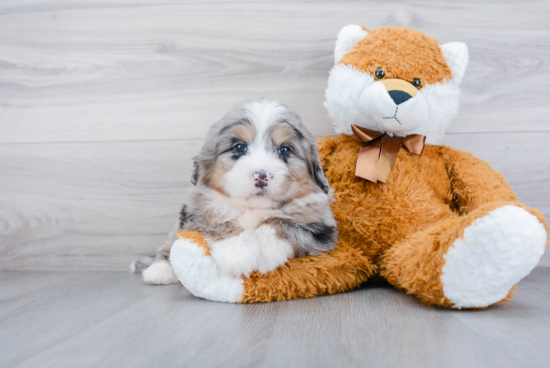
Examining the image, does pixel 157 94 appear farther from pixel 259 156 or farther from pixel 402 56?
pixel 402 56

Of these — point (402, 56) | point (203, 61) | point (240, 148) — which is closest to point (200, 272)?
point (240, 148)

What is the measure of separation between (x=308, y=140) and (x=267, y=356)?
77 centimetres

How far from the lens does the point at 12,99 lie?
84.4 inches

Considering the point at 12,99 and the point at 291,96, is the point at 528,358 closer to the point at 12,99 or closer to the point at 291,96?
the point at 291,96

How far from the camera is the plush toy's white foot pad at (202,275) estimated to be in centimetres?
130

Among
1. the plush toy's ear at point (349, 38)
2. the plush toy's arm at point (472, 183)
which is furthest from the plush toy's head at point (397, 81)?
the plush toy's arm at point (472, 183)

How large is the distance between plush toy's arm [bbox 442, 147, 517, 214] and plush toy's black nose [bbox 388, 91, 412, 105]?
0.34 metres

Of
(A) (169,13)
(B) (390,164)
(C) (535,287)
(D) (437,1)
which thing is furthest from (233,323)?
(D) (437,1)

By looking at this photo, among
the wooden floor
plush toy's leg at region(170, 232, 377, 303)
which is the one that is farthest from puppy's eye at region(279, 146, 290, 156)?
the wooden floor

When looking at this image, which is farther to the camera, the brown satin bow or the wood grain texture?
the wood grain texture

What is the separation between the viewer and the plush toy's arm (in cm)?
148

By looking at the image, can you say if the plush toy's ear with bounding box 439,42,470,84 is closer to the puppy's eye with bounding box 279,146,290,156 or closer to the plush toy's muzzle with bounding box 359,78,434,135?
the plush toy's muzzle with bounding box 359,78,434,135

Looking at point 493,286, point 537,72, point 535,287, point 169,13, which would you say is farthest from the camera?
point 169,13

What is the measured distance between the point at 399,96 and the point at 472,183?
43cm
